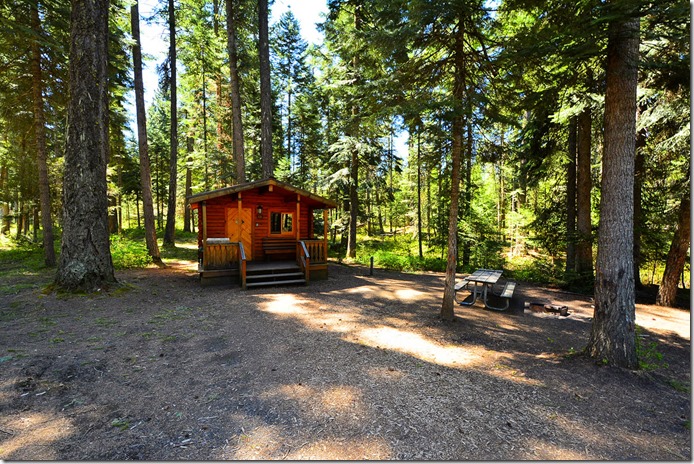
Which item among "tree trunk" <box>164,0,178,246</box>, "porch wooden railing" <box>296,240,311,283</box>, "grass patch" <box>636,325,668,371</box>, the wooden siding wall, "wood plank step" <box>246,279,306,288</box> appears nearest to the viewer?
"grass patch" <box>636,325,668,371</box>

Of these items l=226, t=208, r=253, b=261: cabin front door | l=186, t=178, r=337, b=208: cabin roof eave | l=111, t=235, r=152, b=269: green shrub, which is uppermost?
l=186, t=178, r=337, b=208: cabin roof eave

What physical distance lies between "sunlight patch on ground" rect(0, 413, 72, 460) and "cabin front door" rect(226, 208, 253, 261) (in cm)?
926

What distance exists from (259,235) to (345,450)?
10527 mm

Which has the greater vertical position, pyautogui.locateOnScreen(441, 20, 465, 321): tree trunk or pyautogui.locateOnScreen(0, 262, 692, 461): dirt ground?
pyautogui.locateOnScreen(441, 20, 465, 321): tree trunk

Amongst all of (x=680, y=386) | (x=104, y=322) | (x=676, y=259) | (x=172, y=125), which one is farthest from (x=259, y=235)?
(x=676, y=259)

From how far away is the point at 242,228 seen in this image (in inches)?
473

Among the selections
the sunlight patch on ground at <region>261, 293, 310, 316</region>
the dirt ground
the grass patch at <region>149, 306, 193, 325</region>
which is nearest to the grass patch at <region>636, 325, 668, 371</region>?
the dirt ground

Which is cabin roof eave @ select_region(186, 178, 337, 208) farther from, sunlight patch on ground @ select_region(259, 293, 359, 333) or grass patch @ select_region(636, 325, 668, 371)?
grass patch @ select_region(636, 325, 668, 371)

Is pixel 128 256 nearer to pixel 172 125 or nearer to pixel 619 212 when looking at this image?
pixel 172 125

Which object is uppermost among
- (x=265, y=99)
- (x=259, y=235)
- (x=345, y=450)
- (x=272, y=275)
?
(x=265, y=99)

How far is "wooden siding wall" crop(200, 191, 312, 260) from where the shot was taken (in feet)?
38.8

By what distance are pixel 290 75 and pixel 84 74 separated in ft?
56.4

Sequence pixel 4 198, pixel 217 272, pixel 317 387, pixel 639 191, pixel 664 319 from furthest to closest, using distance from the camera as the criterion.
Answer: pixel 4 198
pixel 217 272
pixel 639 191
pixel 664 319
pixel 317 387

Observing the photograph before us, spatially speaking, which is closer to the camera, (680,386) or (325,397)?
(325,397)
